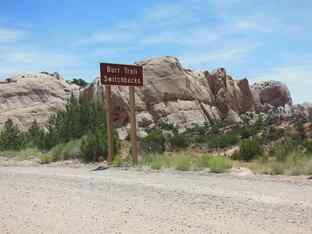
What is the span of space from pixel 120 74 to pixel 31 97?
160 ft

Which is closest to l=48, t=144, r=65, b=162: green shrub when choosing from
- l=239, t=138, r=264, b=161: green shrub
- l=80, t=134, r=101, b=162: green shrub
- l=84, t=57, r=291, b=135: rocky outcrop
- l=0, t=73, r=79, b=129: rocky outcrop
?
l=80, t=134, r=101, b=162: green shrub

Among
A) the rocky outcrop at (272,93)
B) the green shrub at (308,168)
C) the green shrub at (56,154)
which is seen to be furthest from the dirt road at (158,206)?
the rocky outcrop at (272,93)

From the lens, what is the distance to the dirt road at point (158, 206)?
25.5 ft

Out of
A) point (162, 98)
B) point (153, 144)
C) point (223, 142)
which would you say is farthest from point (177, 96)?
point (153, 144)

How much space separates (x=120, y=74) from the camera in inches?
818

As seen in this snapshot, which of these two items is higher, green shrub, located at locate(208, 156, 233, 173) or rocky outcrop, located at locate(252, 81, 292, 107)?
rocky outcrop, located at locate(252, 81, 292, 107)

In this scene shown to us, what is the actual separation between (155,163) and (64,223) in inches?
410

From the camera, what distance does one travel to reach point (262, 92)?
3206 inches

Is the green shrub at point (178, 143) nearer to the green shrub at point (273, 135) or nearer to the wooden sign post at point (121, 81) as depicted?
the green shrub at point (273, 135)

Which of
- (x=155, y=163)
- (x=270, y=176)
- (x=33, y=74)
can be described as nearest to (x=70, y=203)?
(x=270, y=176)

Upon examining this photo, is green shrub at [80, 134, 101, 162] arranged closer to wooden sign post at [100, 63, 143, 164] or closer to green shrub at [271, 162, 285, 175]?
wooden sign post at [100, 63, 143, 164]

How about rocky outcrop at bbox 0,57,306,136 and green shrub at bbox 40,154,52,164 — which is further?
rocky outcrop at bbox 0,57,306,136

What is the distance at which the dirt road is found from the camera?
7762 millimetres

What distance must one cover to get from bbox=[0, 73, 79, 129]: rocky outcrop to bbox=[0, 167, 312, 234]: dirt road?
45.4 m
